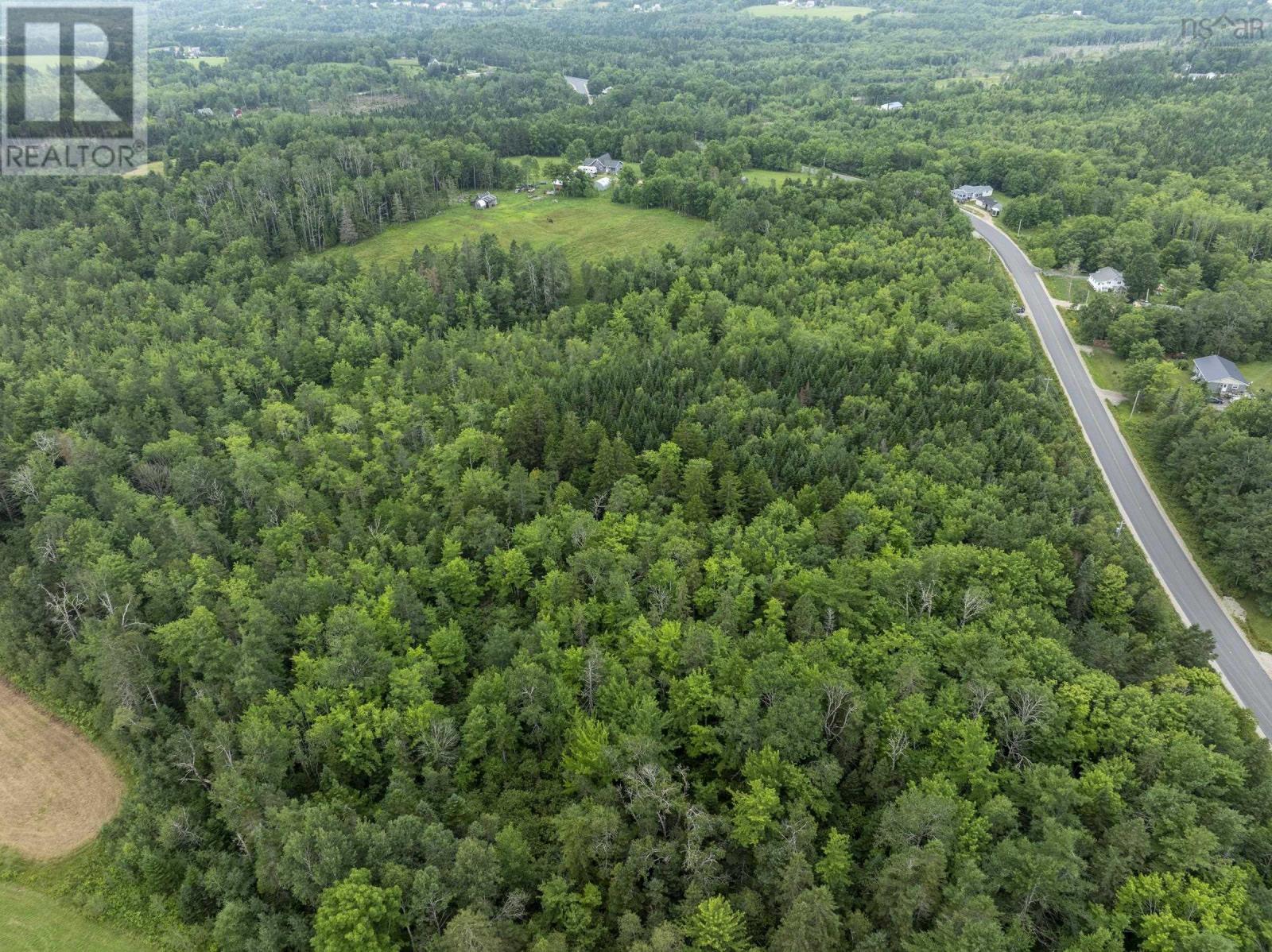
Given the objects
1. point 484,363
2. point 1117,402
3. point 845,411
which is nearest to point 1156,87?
point 1117,402

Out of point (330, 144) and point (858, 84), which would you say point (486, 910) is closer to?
point (330, 144)

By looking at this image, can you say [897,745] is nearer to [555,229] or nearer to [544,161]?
[555,229]

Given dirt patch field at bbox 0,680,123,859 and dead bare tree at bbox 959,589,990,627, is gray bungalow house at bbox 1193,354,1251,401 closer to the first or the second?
dead bare tree at bbox 959,589,990,627

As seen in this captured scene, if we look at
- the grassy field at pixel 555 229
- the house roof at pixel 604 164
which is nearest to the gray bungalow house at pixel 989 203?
the grassy field at pixel 555 229

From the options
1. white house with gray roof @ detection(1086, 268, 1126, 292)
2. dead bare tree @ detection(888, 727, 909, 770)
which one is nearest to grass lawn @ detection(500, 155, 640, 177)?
white house with gray roof @ detection(1086, 268, 1126, 292)

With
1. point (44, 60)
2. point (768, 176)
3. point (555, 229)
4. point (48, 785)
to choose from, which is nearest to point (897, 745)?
point (48, 785)
